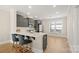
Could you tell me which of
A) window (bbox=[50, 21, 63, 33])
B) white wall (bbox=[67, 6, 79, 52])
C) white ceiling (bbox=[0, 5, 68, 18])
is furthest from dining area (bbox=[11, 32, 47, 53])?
white wall (bbox=[67, 6, 79, 52])

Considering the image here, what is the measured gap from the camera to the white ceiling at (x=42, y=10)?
1.59m

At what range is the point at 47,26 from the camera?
1914 mm

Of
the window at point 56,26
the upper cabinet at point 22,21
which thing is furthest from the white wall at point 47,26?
the upper cabinet at point 22,21

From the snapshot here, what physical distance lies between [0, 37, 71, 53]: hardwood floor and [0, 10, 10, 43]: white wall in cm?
16

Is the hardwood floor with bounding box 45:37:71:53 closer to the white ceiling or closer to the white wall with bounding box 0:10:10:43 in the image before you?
the white ceiling

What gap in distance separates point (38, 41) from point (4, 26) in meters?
0.84

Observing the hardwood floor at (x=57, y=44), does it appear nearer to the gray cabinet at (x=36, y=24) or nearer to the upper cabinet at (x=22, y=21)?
the gray cabinet at (x=36, y=24)

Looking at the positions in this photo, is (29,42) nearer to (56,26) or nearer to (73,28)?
(56,26)

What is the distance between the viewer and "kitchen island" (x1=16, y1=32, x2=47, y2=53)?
73.5 inches

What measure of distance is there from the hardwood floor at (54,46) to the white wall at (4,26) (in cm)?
16

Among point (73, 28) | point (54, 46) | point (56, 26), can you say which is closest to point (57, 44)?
point (54, 46)

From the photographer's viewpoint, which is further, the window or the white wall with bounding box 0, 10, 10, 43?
the window
